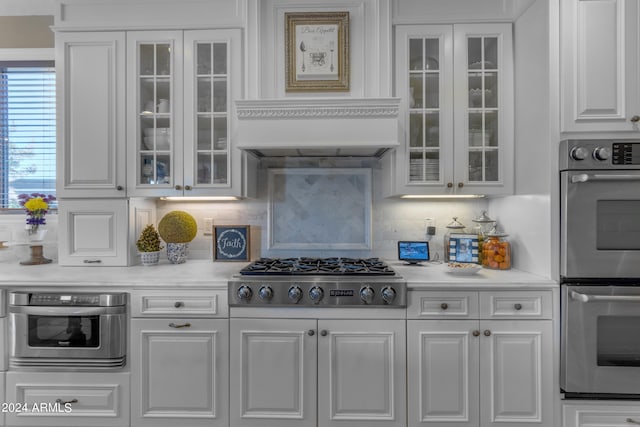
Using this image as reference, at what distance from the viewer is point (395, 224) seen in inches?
103

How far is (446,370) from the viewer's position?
6.09 ft

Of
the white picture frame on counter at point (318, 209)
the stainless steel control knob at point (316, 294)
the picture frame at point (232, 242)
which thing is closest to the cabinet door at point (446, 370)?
the stainless steel control knob at point (316, 294)

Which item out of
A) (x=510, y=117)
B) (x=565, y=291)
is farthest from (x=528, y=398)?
(x=510, y=117)

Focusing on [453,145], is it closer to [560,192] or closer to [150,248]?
[560,192]

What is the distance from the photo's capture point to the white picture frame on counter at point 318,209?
2611 mm

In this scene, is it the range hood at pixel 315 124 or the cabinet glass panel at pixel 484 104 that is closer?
the range hood at pixel 315 124

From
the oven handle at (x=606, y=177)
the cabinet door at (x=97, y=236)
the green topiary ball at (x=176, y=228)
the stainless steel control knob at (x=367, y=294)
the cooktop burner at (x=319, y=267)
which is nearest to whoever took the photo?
the oven handle at (x=606, y=177)

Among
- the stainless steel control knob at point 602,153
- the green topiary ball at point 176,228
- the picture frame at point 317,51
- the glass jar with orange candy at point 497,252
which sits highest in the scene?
the picture frame at point 317,51

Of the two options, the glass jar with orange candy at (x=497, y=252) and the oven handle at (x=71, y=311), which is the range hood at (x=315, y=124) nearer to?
the glass jar with orange candy at (x=497, y=252)

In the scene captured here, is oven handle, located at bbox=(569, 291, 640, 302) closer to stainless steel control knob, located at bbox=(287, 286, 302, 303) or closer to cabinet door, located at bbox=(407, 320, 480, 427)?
cabinet door, located at bbox=(407, 320, 480, 427)

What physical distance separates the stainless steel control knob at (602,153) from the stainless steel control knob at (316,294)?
1577mm

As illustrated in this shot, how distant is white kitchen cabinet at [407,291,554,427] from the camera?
184cm

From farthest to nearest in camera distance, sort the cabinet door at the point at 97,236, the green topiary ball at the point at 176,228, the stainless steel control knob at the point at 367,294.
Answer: the green topiary ball at the point at 176,228 → the cabinet door at the point at 97,236 → the stainless steel control knob at the point at 367,294

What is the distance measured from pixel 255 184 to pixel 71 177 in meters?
1.18
